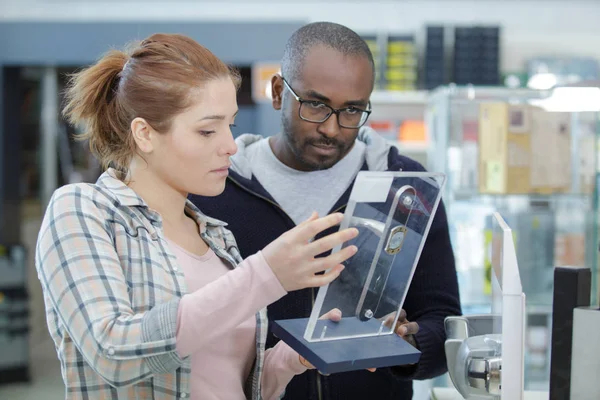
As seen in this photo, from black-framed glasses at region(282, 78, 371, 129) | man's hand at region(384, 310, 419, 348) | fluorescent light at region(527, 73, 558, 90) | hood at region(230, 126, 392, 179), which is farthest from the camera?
fluorescent light at region(527, 73, 558, 90)

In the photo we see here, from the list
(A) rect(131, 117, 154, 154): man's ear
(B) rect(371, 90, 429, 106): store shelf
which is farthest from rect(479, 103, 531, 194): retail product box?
(A) rect(131, 117, 154, 154): man's ear

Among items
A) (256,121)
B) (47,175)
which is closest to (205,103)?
(256,121)

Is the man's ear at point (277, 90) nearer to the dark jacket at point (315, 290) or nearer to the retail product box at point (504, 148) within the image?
the dark jacket at point (315, 290)

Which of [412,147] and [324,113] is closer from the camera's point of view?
[324,113]

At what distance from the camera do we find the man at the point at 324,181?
5.86 feet

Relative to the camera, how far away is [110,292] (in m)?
1.21

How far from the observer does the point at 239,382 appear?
1.48m

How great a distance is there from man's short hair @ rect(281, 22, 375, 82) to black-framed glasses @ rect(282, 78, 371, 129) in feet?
0.34

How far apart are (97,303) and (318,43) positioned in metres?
0.96

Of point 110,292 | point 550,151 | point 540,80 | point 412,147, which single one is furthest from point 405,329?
point 540,80

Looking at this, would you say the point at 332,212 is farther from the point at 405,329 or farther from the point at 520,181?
Answer: the point at 520,181

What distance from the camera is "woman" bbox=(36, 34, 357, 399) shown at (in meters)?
1.15

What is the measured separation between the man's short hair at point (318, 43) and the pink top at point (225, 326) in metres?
0.61

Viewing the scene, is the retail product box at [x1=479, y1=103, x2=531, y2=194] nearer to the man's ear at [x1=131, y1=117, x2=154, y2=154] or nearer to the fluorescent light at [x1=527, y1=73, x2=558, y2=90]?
the fluorescent light at [x1=527, y1=73, x2=558, y2=90]
